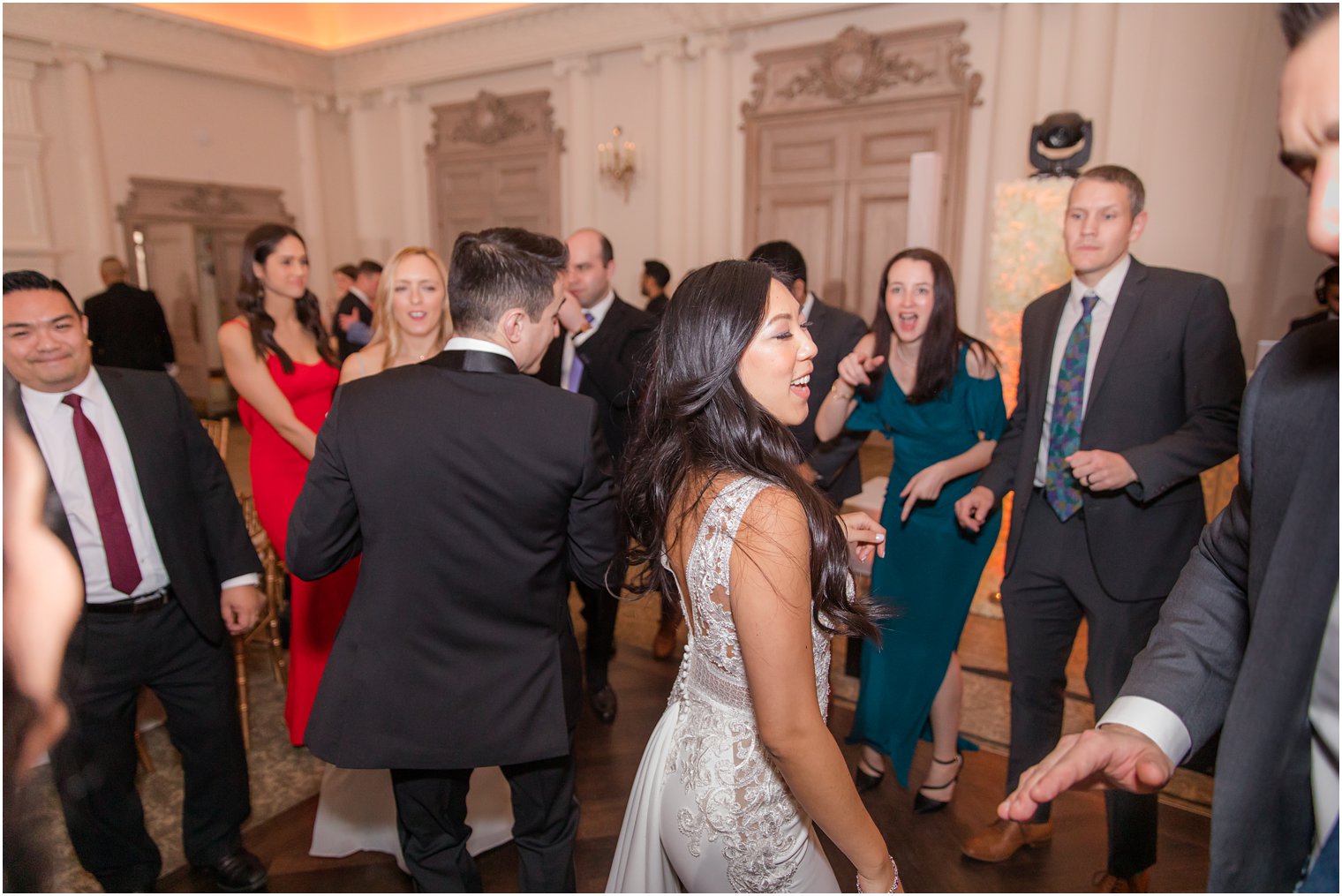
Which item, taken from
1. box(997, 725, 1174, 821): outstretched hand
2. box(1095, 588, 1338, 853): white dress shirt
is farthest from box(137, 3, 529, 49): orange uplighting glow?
box(1095, 588, 1338, 853): white dress shirt

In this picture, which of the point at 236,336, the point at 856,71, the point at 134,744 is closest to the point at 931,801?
the point at 134,744

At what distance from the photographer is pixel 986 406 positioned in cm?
261

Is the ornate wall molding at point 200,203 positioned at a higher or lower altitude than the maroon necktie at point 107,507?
higher

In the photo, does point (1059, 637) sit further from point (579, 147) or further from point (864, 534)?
point (579, 147)

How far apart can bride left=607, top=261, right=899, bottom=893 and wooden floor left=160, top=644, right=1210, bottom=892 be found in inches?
34.5

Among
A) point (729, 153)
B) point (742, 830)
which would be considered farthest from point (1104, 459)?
point (729, 153)

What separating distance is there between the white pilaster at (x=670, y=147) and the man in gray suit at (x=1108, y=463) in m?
6.83

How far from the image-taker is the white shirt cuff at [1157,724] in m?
1.00

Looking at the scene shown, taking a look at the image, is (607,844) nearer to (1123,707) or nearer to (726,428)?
(726,428)

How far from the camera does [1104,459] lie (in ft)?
6.56

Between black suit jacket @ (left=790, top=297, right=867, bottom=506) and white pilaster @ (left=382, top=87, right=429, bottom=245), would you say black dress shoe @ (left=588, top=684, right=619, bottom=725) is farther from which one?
white pilaster @ (left=382, top=87, right=429, bottom=245)

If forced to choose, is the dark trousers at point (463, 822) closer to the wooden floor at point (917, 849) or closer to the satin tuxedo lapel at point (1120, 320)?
the wooden floor at point (917, 849)

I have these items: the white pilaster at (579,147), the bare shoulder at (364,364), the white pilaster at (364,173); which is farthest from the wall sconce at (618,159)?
the bare shoulder at (364,364)

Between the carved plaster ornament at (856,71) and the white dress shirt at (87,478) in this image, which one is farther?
the carved plaster ornament at (856,71)
